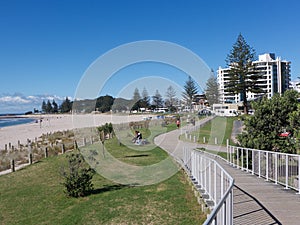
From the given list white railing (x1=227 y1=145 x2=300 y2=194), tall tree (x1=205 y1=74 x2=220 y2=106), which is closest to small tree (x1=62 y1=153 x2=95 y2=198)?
white railing (x1=227 y1=145 x2=300 y2=194)

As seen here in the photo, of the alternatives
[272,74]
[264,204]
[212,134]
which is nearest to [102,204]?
[264,204]

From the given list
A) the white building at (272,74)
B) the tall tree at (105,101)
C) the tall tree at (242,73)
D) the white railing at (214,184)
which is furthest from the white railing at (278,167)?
the white building at (272,74)

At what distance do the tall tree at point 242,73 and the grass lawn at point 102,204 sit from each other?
159ft

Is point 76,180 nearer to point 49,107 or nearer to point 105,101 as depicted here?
point 105,101

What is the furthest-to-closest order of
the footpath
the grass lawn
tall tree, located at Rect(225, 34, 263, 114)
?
tall tree, located at Rect(225, 34, 263, 114) < the grass lawn < the footpath

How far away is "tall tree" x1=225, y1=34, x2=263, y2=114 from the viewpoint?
2264 inches

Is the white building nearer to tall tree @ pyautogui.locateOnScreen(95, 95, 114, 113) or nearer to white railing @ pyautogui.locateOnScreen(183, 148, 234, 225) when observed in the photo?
tall tree @ pyautogui.locateOnScreen(95, 95, 114, 113)

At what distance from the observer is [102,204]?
8.82 m

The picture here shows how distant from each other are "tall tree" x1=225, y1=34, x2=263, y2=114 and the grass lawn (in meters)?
48.4

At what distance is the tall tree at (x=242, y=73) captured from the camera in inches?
2264

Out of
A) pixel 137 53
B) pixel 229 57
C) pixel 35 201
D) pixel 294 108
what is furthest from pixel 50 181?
pixel 229 57

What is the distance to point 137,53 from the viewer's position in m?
12.9

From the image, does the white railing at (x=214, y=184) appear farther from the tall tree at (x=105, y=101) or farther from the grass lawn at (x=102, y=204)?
the tall tree at (x=105, y=101)

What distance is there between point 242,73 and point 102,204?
5296 centimetres
